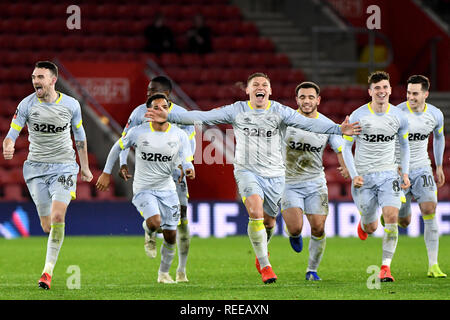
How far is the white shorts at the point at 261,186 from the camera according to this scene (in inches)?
374

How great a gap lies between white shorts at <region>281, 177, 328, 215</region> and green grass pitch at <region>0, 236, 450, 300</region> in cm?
77

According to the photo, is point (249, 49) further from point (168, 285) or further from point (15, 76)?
point (168, 285)

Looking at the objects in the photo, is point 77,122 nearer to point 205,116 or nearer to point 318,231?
point 205,116

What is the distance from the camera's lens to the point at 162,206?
9828 millimetres

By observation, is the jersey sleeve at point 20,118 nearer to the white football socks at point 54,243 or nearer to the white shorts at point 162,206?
the white football socks at point 54,243

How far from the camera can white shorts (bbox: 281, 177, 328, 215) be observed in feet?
34.1

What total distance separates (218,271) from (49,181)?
279 centimetres

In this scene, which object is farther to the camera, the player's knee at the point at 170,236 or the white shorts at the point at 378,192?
the white shorts at the point at 378,192

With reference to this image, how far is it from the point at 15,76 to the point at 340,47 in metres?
7.58

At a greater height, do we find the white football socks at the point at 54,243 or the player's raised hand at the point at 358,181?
the player's raised hand at the point at 358,181

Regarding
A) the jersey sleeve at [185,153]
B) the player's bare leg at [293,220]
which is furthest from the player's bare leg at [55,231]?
the player's bare leg at [293,220]

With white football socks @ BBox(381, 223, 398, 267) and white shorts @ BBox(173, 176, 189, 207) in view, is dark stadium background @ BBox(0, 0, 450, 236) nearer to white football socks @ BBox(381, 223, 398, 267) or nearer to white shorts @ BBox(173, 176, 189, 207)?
white shorts @ BBox(173, 176, 189, 207)

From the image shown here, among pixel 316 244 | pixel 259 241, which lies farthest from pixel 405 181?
pixel 259 241

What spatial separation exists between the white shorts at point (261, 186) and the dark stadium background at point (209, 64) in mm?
7217
